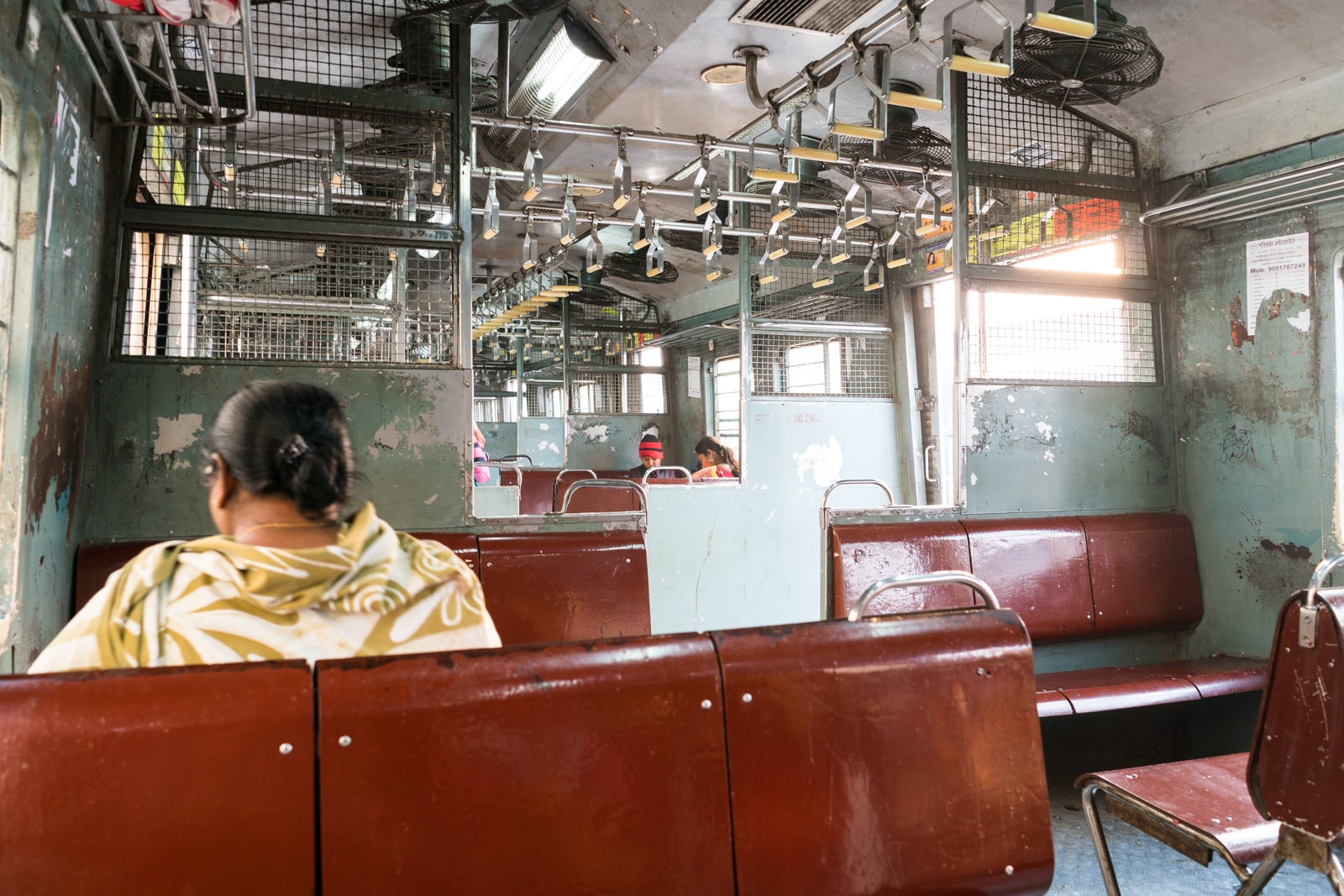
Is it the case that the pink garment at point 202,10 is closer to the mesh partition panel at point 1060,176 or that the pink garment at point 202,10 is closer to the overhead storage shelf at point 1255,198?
the mesh partition panel at point 1060,176

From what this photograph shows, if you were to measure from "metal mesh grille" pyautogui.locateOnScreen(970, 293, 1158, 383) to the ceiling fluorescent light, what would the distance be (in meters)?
2.45

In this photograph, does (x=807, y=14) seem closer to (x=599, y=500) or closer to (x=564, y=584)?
(x=564, y=584)

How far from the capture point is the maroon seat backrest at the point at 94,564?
2854 millimetres

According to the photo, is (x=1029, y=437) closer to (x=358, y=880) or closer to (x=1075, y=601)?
(x=1075, y=601)

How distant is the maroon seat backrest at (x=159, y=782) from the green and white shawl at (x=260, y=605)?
0.18 feet

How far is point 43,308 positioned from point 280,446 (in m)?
1.42

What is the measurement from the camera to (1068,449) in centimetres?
437

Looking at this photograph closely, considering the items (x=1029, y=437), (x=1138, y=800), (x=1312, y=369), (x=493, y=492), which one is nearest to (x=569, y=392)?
(x=493, y=492)

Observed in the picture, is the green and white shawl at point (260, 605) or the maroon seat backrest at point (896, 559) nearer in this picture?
the green and white shawl at point (260, 605)

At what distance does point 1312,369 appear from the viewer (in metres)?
3.84

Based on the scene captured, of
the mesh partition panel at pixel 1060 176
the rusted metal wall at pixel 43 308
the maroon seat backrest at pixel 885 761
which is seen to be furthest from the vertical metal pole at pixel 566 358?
the maroon seat backrest at pixel 885 761

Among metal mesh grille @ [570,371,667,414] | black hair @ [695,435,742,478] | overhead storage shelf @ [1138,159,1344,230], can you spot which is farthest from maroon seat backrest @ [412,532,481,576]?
metal mesh grille @ [570,371,667,414]

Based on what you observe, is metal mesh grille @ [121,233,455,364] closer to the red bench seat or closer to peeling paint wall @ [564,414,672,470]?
the red bench seat

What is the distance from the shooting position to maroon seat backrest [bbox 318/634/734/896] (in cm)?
143
